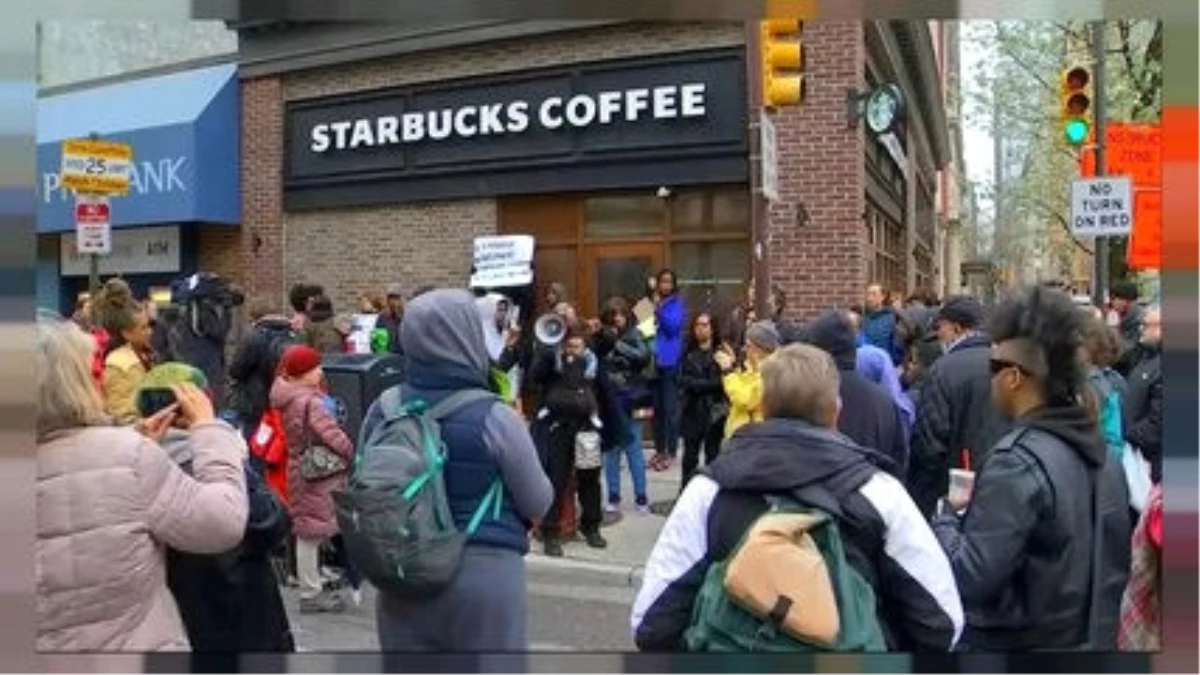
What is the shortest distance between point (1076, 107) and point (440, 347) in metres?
2.50

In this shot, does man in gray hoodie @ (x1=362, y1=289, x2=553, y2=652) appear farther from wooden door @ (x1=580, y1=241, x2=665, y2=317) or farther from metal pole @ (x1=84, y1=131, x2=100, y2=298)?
wooden door @ (x1=580, y1=241, x2=665, y2=317)

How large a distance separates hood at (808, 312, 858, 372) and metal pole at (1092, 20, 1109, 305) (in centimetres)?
89

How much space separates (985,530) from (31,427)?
1610 millimetres

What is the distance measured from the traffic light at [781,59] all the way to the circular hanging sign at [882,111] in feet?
1.21

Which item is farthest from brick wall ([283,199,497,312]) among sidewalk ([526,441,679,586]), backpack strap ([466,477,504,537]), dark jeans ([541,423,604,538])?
dark jeans ([541,423,604,538])

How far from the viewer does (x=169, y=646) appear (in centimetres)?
204

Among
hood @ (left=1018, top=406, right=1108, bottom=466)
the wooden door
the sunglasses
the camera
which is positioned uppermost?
the wooden door

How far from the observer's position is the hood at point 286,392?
5.70 meters

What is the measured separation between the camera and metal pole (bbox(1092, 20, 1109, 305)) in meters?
2.66

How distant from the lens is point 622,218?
5.41 meters

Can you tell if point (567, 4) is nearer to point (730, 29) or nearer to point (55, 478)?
point (730, 29)

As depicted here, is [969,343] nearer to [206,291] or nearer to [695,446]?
[695,446]

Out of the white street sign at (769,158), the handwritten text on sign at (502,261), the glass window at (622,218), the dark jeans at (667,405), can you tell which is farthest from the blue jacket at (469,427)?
the dark jeans at (667,405)

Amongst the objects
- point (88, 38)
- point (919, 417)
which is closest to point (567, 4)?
point (88, 38)
